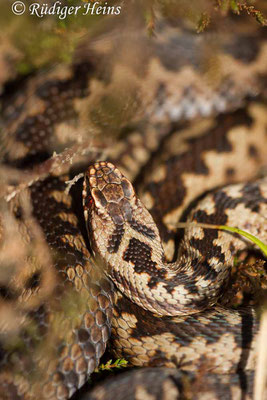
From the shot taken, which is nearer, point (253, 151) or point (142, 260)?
point (142, 260)

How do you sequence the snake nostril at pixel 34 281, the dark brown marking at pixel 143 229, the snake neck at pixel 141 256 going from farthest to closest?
the dark brown marking at pixel 143 229 < the snake neck at pixel 141 256 < the snake nostril at pixel 34 281

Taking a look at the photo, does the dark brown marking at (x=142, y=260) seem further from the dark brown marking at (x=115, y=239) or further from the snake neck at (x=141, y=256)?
the dark brown marking at (x=115, y=239)

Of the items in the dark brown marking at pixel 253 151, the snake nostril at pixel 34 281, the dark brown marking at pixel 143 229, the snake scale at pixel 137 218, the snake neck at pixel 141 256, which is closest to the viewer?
the snake scale at pixel 137 218

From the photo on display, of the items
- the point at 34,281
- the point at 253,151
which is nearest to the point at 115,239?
the point at 34,281

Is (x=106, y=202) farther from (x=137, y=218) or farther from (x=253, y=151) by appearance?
(x=253, y=151)

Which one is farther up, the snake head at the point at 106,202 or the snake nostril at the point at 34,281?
the snake head at the point at 106,202

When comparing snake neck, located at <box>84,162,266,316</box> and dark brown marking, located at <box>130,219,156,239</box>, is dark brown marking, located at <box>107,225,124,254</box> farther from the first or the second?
dark brown marking, located at <box>130,219,156,239</box>

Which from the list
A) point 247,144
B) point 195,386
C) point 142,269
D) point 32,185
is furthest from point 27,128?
point 195,386

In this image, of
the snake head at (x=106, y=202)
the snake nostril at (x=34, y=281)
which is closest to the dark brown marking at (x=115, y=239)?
the snake head at (x=106, y=202)
